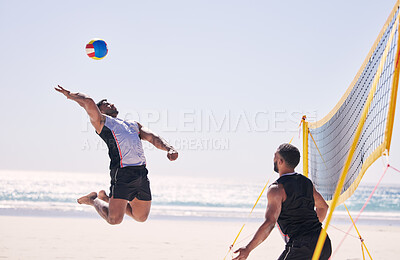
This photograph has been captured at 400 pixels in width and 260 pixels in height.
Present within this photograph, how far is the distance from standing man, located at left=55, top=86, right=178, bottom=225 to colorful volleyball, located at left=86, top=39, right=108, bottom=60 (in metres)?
0.93

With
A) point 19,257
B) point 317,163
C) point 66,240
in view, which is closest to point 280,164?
point 317,163

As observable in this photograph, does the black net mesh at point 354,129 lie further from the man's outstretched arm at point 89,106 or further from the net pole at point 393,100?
the man's outstretched arm at point 89,106

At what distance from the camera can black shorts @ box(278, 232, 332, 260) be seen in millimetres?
3725

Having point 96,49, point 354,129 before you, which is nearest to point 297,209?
point 354,129

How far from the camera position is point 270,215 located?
12.0ft

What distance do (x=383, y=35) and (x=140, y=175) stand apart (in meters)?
3.08

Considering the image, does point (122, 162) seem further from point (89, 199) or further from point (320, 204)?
point (320, 204)

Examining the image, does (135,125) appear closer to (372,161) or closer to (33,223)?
(372,161)

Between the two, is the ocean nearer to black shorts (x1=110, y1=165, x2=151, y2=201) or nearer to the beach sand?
the beach sand

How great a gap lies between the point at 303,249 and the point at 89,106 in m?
2.93

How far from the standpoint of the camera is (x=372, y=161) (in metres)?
4.50

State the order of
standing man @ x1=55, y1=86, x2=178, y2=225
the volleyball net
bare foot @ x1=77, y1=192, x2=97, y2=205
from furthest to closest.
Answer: bare foot @ x1=77, y1=192, x2=97, y2=205 → standing man @ x1=55, y1=86, x2=178, y2=225 → the volleyball net

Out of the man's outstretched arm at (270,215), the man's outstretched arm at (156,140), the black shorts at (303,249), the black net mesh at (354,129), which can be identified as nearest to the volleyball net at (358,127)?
the black net mesh at (354,129)

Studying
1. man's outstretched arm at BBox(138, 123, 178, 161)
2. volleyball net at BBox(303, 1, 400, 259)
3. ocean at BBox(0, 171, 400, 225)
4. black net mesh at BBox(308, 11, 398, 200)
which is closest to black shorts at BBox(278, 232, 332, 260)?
volleyball net at BBox(303, 1, 400, 259)
